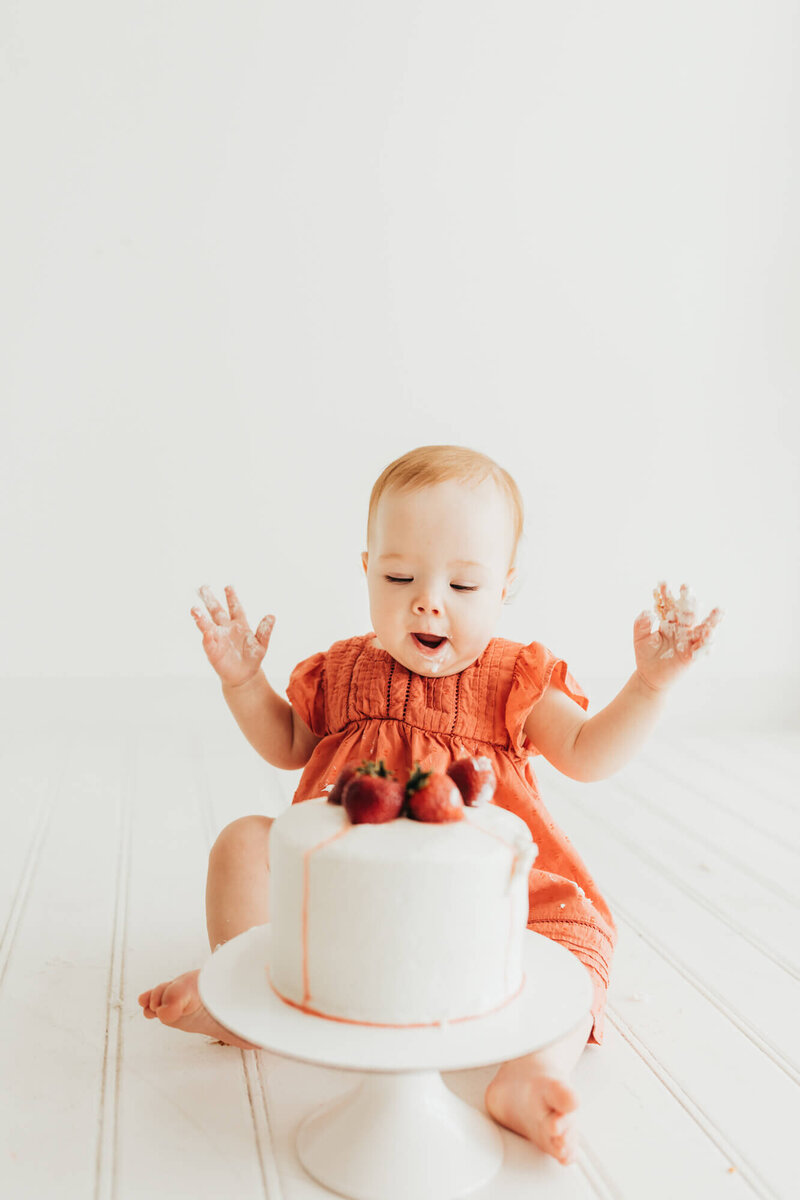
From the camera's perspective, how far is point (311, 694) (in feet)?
5.10

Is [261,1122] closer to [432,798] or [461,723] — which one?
[432,798]

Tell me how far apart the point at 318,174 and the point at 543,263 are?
0.56 metres

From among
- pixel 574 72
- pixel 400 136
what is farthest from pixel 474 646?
pixel 574 72

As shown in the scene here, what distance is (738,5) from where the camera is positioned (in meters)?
2.82

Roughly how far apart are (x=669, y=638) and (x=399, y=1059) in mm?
629

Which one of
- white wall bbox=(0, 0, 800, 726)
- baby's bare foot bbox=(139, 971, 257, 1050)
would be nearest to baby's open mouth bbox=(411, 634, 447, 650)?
baby's bare foot bbox=(139, 971, 257, 1050)

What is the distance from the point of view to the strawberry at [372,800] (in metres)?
0.99

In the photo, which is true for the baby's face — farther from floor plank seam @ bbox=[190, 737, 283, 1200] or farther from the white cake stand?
floor plank seam @ bbox=[190, 737, 283, 1200]

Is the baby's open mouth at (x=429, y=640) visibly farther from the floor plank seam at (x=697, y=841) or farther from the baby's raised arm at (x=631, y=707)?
the floor plank seam at (x=697, y=841)

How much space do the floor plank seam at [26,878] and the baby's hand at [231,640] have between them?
1.51 ft

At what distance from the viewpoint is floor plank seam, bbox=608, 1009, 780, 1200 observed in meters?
1.09

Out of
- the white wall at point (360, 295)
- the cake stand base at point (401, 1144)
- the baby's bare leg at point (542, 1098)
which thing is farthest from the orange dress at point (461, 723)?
the white wall at point (360, 295)

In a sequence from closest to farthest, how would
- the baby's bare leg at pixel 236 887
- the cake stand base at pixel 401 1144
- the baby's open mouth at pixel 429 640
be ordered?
the cake stand base at pixel 401 1144, the baby's bare leg at pixel 236 887, the baby's open mouth at pixel 429 640

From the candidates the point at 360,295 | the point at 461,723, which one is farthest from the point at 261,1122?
the point at 360,295
